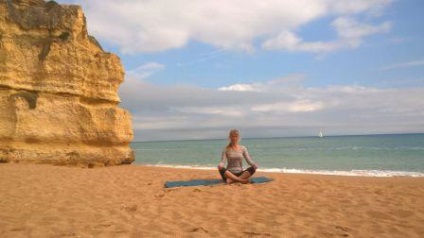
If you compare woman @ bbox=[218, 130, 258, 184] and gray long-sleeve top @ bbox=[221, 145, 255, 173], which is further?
gray long-sleeve top @ bbox=[221, 145, 255, 173]

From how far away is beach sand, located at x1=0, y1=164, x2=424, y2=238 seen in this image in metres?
4.64

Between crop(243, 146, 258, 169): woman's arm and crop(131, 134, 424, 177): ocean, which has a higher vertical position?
crop(243, 146, 258, 169): woman's arm

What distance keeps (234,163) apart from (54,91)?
840 cm

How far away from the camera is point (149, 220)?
17.1ft

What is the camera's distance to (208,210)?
5891 mm

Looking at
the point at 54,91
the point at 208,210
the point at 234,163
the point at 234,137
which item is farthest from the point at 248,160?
the point at 54,91

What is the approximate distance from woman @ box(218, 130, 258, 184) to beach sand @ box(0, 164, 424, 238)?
14.9 inches

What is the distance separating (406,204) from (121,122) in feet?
37.3

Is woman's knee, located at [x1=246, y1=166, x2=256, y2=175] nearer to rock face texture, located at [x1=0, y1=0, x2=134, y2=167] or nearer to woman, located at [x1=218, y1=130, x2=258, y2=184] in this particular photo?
woman, located at [x1=218, y1=130, x2=258, y2=184]

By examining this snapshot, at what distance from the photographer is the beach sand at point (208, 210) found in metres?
4.64

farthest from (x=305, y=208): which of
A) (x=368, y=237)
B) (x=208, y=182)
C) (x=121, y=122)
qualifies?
(x=121, y=122)

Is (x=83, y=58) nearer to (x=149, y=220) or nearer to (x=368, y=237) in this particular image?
(x=149, y=220)

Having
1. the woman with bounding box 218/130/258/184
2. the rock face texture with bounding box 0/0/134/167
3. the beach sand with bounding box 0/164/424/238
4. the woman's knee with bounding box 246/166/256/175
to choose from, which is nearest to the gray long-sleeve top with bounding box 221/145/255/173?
the woman with bounding box 218/130/258/184

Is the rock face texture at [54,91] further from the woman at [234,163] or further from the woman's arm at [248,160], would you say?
the woman's arm at [248,160]
